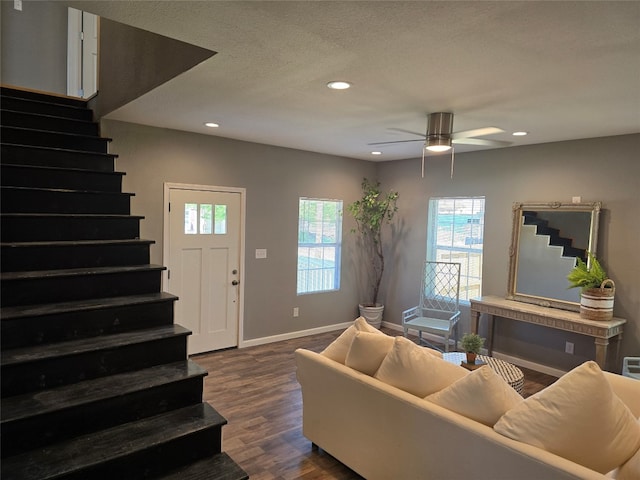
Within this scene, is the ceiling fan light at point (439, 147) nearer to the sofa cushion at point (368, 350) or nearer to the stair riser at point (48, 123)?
the sofa cushion at point (368, 350)

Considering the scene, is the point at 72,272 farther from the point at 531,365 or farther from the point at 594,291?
the point at 531,365

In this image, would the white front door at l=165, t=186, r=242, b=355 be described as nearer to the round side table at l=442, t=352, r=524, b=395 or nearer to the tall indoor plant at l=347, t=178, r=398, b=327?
the tall indoor plant at l=347, t=178, r=398, b=327

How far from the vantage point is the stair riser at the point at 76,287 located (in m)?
2.30

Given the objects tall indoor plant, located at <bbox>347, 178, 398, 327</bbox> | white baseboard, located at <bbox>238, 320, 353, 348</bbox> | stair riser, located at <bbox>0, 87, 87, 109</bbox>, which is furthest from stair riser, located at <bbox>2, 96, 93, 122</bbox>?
tall indoor plant, located at <bbox>347, 178, 398, 327</bbox>

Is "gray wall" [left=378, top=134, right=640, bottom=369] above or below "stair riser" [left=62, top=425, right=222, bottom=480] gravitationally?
above

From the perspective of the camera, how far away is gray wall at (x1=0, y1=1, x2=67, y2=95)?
15.3ft

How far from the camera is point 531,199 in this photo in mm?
4531

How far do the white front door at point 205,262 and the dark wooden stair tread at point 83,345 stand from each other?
1.97 metres

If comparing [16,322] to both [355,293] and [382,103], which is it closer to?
[382,103]

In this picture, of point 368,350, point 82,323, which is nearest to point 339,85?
point 368,350

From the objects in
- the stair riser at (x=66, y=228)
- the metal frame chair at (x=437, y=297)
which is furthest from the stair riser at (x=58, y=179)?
the metal frame chair at (x=437, y=297)

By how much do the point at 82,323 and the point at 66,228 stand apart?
2.66 ft

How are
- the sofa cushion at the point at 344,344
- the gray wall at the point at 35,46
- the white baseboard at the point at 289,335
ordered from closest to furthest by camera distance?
the sofa cushion at the point at 344,344 < the gray wall at the point at 35,46 < the white baseboard at the point at 289,335

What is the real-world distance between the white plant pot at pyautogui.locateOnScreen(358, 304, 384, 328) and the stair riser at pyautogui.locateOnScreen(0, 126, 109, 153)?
150 inches
